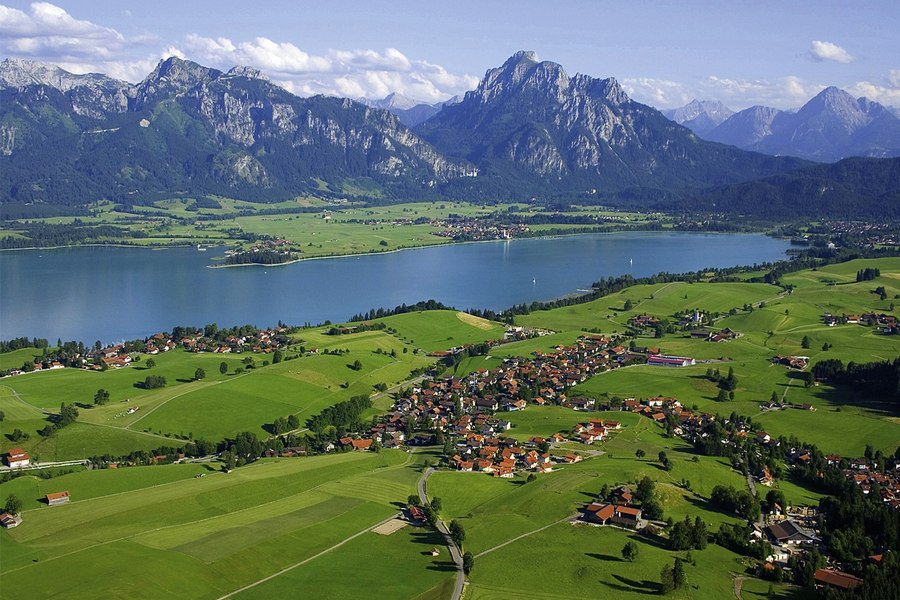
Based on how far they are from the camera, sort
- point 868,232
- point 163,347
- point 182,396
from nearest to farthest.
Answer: point 182,396
point 163,347
point 868,232

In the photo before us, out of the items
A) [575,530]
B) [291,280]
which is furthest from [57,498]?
[291,280]

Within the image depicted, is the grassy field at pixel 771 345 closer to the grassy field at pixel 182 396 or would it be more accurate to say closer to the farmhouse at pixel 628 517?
the grassy field at pixel 182 396

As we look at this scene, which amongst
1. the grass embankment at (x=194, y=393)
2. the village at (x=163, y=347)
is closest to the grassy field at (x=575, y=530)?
the grass embankment at (x=194, y=393)

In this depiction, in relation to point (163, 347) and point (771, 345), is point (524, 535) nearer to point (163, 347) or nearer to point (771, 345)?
point (771, 345)

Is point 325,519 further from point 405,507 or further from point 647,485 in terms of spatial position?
point 647,485

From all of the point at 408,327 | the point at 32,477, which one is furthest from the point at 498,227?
the point at 32,477

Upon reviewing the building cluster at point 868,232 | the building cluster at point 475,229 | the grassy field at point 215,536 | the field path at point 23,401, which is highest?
the building cluster at point 868,232

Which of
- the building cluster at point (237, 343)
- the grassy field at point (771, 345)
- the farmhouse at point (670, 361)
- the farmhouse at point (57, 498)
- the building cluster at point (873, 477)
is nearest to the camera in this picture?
the farmhouse at point (57, 498)
